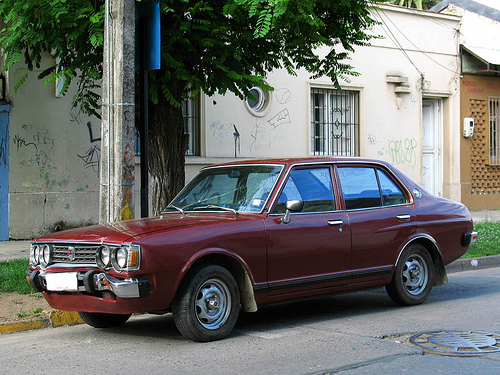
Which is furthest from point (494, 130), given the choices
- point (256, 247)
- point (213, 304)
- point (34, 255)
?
point (34, 255)

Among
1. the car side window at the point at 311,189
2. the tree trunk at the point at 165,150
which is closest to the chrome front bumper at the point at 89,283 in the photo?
the car side window at the point at 311,189

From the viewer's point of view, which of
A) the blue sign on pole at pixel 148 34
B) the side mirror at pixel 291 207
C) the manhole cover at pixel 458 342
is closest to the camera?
the manhole cover at pixel 458 342

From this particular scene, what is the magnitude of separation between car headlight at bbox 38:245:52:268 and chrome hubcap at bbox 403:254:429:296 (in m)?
3.67

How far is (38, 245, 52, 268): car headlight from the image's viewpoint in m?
6.21

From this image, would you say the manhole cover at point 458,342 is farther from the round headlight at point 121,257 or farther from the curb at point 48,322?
the curb at point 48,322

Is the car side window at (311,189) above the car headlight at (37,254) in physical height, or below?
above

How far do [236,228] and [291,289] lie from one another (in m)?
0.84

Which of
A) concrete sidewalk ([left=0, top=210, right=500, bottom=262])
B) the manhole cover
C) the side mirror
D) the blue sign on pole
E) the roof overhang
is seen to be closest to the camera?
the manhole cover

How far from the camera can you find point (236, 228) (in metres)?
6.17

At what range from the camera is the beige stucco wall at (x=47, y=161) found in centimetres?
1254

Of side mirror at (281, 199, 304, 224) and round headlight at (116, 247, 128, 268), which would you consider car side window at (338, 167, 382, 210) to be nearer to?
side mirror at (281, 199, 304, 224)

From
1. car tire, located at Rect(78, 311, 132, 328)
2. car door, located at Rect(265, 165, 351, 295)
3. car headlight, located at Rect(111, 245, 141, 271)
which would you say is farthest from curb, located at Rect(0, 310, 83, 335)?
car door, located at Rect(265, 165, 351, 295)

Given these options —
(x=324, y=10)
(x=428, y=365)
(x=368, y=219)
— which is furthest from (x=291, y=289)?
(x=324, y=10)

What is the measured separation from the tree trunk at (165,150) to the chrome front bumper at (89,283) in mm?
3398
